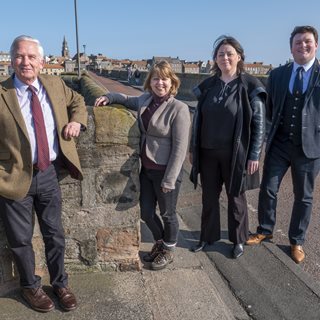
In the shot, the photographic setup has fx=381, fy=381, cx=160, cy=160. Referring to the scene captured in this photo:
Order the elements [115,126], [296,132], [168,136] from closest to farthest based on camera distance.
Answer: [115,126] → [168,136] → [296,132]

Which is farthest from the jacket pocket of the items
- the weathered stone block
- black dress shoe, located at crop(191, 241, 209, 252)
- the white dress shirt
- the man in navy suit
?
the man in navy suit

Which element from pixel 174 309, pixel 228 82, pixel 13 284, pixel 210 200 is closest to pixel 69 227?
pixel 13 284

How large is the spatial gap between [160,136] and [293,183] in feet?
5.27

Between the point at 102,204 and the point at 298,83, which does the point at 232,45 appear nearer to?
the point at 298,83

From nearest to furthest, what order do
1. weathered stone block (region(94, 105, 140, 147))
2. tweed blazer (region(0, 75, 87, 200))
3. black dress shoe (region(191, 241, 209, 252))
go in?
tweed blazer (region(0, 75, 87, 200)) → weathered stone block (region(94, 105, 140, 147)) → black dress shoe (region(191, 241, 209, 252))

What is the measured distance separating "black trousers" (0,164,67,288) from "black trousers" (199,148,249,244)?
1512mm

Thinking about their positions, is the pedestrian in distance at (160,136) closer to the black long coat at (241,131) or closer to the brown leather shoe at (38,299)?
the black long coat at (241,131)

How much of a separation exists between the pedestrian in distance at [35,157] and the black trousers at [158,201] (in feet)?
2.26

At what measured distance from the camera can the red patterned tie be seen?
2.57 meters

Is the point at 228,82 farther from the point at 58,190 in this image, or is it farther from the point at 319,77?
the point at 58,190

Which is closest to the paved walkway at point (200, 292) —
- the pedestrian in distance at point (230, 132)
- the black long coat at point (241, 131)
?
Result: the pedestrian in distance at point (230, 132)

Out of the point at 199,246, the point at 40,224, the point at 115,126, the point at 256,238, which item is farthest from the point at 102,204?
the point at 256,238

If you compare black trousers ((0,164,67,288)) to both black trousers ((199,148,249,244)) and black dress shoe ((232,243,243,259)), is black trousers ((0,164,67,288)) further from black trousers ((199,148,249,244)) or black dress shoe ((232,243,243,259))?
black dress shoe ((232,243,243,259))

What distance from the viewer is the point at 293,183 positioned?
12.8 feet
